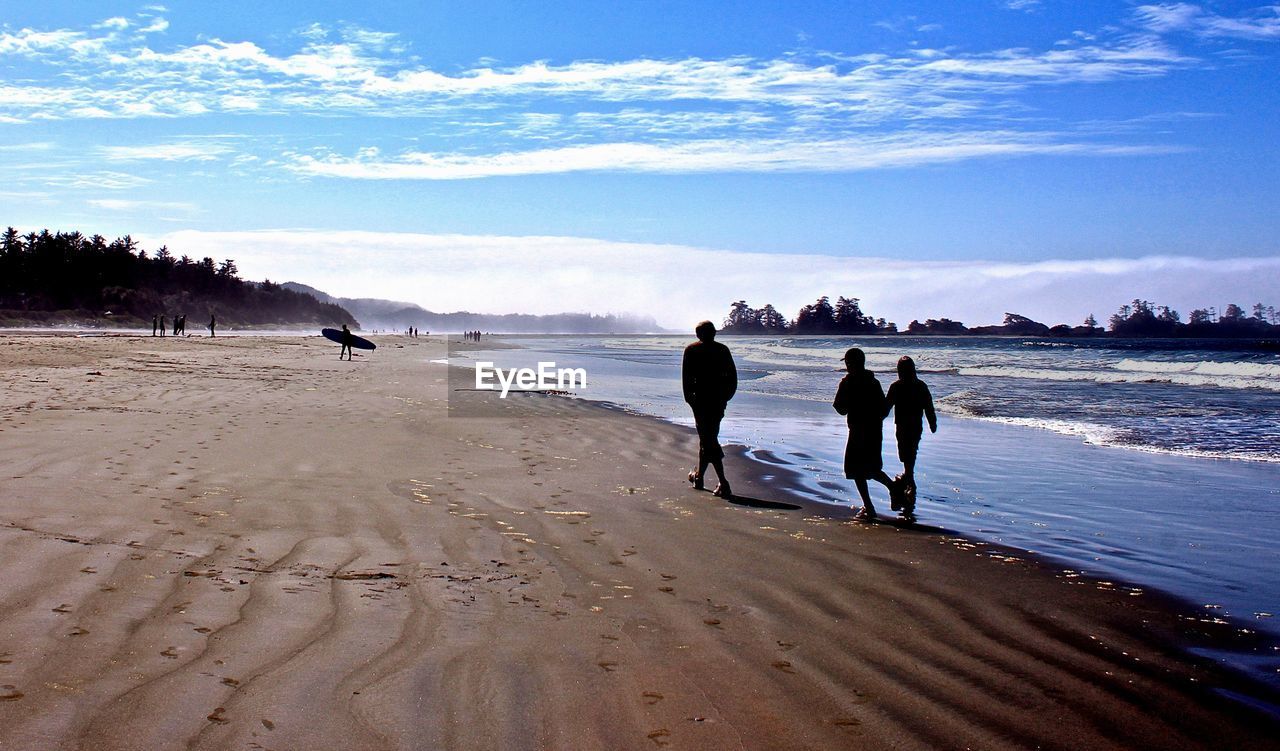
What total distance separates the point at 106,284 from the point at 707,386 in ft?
372

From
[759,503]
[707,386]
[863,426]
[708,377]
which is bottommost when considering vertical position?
[759,503]

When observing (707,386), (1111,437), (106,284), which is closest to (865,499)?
(707,386)

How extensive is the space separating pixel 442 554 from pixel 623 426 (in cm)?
960

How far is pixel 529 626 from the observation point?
4.73 meters

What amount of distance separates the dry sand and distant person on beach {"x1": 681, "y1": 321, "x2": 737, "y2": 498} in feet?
2.33

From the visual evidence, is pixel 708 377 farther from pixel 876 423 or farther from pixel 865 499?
pixel 865 499

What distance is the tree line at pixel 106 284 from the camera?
9294 centimetres

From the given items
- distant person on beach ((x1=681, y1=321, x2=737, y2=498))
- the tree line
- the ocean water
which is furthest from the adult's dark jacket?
the tree line

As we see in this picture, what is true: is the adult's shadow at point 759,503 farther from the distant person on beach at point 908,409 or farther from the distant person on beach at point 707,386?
the distant person on beach at point 908,409

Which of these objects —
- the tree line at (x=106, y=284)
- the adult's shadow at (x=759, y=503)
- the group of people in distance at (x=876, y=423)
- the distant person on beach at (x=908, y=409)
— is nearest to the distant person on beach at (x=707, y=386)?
the group of people in distance at (x=876, y=423)

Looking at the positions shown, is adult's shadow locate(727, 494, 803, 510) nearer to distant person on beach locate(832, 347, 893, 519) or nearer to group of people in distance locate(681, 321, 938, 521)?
group of people in distance locate(681, 321, 938, 521)

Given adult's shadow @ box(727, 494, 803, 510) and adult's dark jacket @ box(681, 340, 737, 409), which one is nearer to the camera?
adult's shadow @ box(727, 494, 803, 510)

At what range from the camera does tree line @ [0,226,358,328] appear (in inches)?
3659

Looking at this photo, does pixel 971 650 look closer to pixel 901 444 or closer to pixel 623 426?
pixel 901 444
